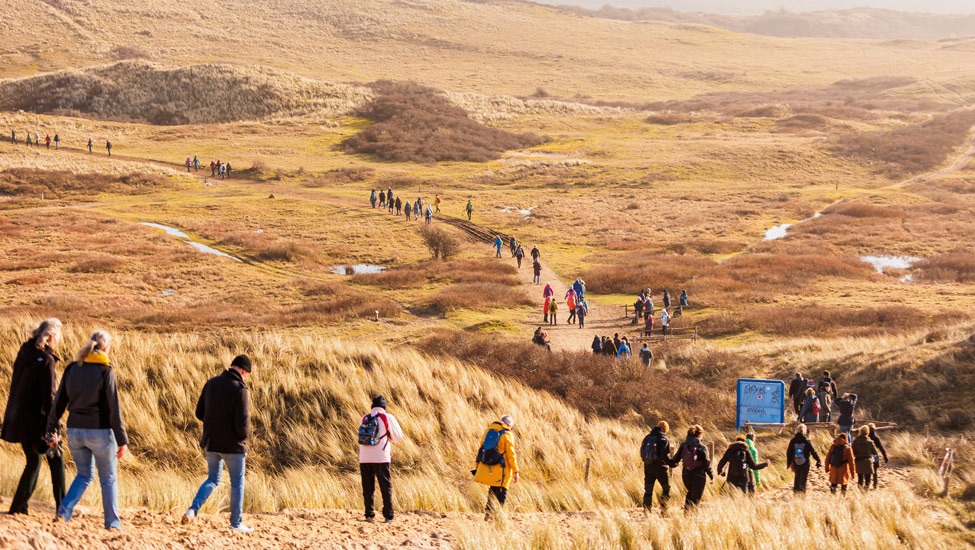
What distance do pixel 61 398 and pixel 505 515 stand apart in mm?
4943

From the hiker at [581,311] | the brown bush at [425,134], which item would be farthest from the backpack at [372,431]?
the brown bush at [425,134]

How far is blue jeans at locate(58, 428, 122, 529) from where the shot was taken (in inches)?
277

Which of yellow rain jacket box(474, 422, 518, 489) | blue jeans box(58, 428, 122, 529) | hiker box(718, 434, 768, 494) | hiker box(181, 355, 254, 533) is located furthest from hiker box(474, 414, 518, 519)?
blue jeans box(58, 428, 122, 529)

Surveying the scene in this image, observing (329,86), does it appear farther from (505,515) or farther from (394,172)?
(505,515)

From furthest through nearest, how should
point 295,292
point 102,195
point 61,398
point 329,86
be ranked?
point 329,86
point 102,195
point 295,292
point 61,398

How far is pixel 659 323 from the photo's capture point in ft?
102

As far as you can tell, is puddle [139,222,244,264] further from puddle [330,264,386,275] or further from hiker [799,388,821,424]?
hiker [799,388,821,424]

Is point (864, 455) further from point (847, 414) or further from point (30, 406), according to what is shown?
point (30, 406)

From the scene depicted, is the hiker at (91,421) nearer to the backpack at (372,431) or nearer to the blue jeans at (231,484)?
the blue jeans at (231,484)

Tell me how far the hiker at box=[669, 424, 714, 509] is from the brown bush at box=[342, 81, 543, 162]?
70922mm

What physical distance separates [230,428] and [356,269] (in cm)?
3363

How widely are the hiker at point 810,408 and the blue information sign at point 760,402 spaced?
454mm

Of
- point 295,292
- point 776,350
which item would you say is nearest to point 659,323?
point 776,350

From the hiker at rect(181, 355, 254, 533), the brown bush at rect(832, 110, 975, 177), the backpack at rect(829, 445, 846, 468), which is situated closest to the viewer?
the hiker at rect(181, 355, 254, 533)
